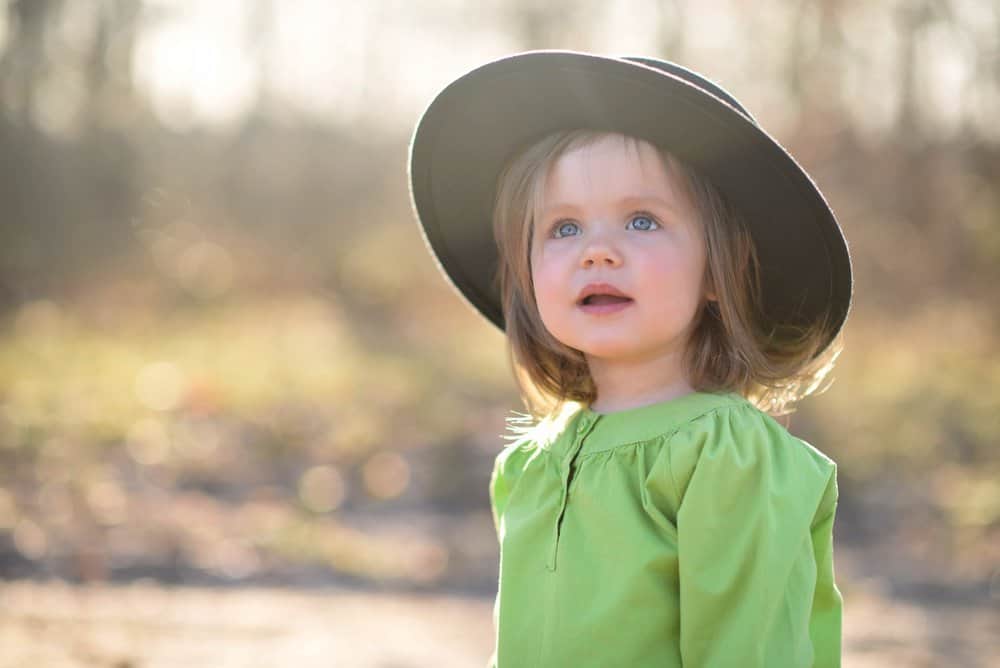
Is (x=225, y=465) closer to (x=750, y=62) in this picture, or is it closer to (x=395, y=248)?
(x=395, y=248)

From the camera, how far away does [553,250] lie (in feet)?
6.55

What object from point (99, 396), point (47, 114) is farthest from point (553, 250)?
point (47, 114)

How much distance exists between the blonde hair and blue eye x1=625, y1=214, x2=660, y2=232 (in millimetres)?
84

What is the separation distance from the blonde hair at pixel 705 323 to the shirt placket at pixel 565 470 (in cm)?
13

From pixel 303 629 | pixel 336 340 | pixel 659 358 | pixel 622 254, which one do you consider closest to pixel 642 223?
pixel 622 254

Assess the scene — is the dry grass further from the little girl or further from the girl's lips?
the girl's lips

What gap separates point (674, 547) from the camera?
6.01 feet

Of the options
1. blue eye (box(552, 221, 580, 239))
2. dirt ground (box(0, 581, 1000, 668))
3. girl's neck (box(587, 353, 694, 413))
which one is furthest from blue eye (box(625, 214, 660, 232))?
dirt ground (box(0, 581, 1000, 668))

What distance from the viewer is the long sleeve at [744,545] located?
5.63ft

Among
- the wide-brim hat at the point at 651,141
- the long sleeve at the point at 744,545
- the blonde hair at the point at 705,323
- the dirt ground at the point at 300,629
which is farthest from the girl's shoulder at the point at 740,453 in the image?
the dirt ground at the point at 300,629

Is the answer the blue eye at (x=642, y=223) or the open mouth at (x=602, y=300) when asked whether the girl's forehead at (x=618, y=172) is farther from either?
the open mouth at (x=602, y=300)

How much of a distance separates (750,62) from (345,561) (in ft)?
28.9

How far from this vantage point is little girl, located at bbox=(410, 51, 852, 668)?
1.77 meters

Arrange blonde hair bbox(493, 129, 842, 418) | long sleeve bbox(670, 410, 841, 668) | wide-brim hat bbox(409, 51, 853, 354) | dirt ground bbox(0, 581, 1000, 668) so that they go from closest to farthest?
long sleeve bbox(670, 410, 841, 668) < wide-brim hat bbox(409, 51, 853, 354) < blonde hair bbox(493, 129, 842, 418) < dirt ground bbox(0, 581, 1000, 668)
